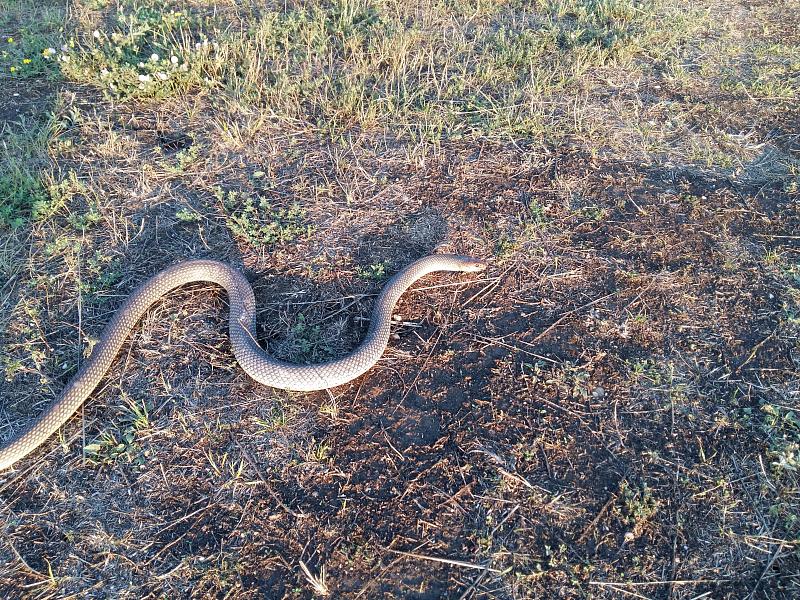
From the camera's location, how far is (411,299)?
5.08 metres

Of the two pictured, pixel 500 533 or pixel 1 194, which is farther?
pixel 1 194

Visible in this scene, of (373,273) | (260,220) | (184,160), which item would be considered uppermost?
(184,160)

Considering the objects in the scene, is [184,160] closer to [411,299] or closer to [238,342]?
[238,342]

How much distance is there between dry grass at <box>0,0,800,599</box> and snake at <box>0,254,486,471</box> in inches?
5.2

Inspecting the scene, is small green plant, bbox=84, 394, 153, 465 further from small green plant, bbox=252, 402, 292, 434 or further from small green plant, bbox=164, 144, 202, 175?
small green plant, bbox=164, 144, 202, 175

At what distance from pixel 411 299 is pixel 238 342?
1.66m

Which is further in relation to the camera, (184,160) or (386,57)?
(386,57)

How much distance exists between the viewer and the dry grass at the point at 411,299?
3.60 m

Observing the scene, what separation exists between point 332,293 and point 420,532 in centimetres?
234

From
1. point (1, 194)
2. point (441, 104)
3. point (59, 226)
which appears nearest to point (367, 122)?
point (441, 104)

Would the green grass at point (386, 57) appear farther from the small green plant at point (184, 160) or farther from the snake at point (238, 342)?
the snake at point (238, 342)

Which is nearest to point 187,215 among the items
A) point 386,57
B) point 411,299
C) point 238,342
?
point 238,342

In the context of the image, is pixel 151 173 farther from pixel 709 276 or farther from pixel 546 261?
pixel 709 276

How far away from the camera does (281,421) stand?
4.18 metres
